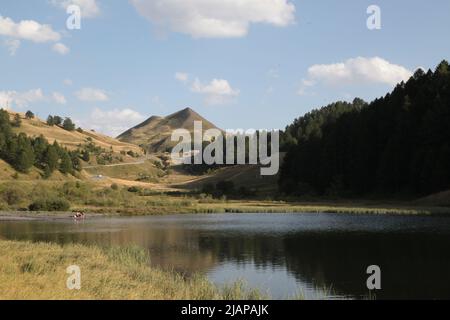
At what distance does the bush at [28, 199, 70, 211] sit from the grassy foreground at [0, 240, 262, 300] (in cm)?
6260

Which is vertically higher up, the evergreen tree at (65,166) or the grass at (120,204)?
the evergreen tree at (65,166)

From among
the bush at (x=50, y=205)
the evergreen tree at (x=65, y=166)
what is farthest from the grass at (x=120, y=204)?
the evergreen tree at (x=65, y=166)

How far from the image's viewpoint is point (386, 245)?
41.7m

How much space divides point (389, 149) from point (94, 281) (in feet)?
301

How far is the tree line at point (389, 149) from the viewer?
96.7 m

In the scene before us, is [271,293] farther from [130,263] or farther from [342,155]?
[342,155]

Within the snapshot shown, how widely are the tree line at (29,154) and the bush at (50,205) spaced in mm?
38835

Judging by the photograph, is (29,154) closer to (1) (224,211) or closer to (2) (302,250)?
(1) (224,211)

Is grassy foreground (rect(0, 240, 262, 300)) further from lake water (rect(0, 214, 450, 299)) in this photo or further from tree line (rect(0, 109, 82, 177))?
tree line (rect(0, 109, 82, 177))

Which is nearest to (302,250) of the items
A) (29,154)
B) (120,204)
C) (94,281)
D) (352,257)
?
(352,257)

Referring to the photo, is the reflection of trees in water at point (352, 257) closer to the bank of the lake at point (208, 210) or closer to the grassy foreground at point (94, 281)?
the grassy foreground at point (94, 281)

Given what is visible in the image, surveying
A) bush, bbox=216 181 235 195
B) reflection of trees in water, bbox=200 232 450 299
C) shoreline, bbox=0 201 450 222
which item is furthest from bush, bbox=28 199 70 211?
bush, bbox=216 181 235 195

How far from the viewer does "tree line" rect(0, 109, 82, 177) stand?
128250 mm
